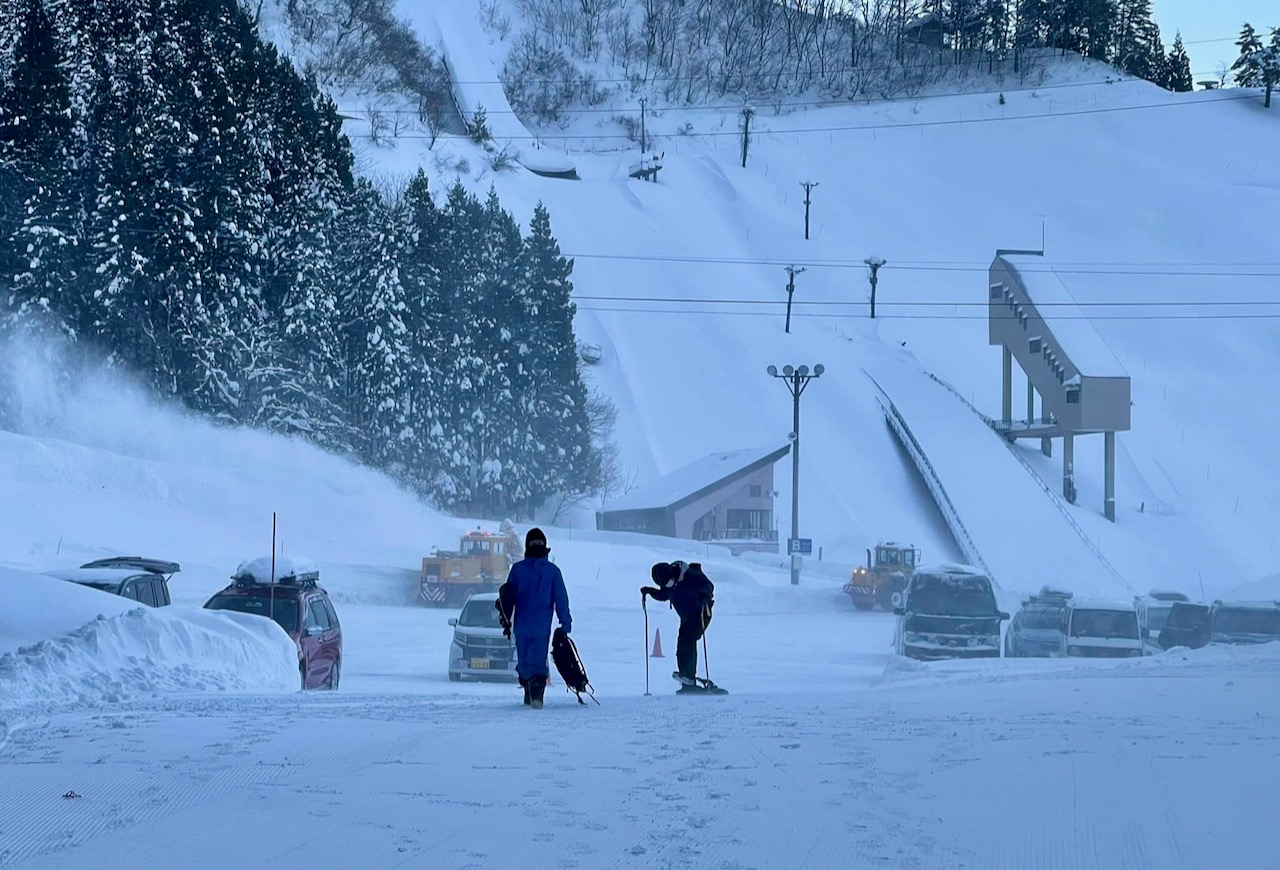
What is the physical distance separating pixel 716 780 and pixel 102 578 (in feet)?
43.6

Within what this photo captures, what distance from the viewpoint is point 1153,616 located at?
2577 cm

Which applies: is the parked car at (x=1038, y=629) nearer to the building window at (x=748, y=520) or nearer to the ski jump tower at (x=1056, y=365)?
the ski jump tower at (x=1056, y=365)

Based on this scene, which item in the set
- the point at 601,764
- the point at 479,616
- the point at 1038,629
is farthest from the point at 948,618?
the point at 601,764

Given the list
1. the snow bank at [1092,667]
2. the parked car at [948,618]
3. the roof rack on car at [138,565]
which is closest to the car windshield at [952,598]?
the parked car at [948,618]

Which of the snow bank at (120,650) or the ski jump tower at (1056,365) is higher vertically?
the ski jump tower at (1056,365)

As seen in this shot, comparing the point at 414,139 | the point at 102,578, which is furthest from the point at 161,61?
the point at 414,139

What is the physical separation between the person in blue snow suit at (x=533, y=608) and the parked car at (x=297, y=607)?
19.1 feet

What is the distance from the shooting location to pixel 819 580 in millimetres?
49125

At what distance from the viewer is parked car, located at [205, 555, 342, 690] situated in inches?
691

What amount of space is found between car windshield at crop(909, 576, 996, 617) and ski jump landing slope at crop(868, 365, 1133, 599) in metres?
21.5

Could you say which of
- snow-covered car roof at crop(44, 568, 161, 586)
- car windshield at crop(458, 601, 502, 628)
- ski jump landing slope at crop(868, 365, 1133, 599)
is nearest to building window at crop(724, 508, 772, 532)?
ski jump landing slope at crop(868, 365, 1133, 599)

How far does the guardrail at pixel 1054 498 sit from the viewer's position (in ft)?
155

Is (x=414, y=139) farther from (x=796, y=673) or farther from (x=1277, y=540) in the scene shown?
(x=796, y=673)

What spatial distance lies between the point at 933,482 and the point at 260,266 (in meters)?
26.8
